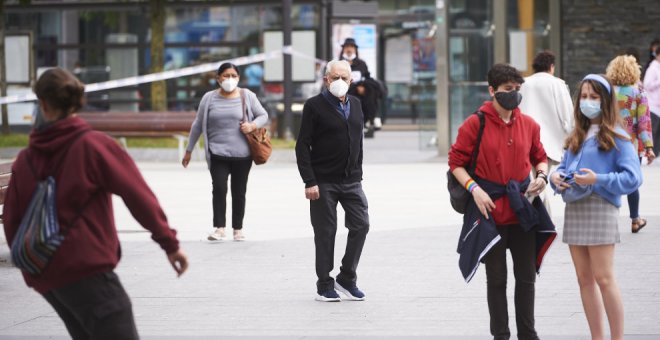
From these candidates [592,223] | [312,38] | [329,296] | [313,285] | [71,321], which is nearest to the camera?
[71,321]

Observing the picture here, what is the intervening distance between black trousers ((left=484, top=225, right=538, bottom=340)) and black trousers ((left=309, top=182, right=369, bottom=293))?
2.18 metres

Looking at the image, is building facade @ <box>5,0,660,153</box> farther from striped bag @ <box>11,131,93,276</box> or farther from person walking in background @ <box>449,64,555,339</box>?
striped bag @ <box>11,131,93,276</box>

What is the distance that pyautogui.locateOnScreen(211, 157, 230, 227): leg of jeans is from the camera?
39.7 feet

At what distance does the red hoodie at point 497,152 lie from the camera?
680cm

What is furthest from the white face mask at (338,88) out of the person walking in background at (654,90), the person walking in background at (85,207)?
the person walking in background at (654,90)

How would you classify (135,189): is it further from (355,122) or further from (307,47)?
(307,47)

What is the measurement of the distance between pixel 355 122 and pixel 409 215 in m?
4.96

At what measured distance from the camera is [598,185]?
21.5 feet

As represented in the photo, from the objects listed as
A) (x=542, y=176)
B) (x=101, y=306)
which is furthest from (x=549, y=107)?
(x=101, y=306)

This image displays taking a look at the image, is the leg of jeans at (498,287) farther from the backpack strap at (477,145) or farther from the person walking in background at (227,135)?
the person walking in background at (227,135)

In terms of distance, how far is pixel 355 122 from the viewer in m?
9.02

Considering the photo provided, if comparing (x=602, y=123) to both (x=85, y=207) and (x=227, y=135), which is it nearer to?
(x=85, y=207)

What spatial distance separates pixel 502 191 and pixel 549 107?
13.6 feet

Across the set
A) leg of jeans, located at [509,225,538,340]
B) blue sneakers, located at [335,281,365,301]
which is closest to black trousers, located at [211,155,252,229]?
blue sneakers, located at [335,281,365,301]
